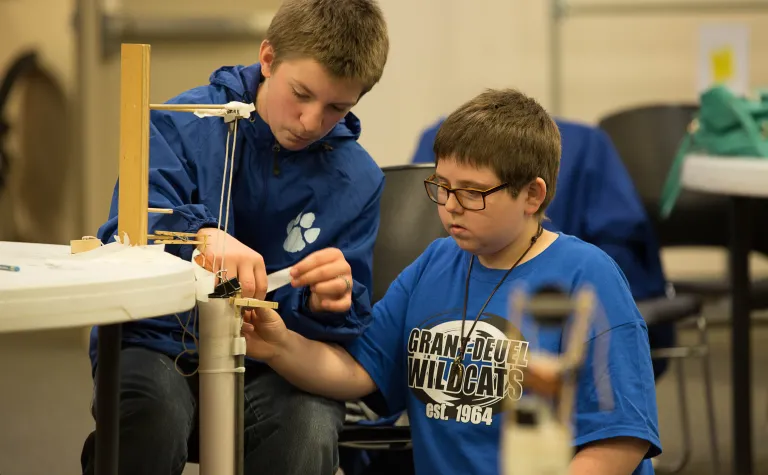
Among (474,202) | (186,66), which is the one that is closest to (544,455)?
(474,202)

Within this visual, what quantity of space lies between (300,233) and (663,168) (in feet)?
6.07

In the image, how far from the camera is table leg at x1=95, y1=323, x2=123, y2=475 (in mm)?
1173

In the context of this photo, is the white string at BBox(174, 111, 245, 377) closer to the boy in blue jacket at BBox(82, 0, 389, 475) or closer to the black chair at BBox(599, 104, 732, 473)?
the boy in blue jacket at BBox(82, 0, 389, 475)

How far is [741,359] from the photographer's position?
2562 millimetres

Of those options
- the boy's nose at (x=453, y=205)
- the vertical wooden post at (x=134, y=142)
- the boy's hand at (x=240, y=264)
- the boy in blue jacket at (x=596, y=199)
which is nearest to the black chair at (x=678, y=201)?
the boy in blue jacket at (x=596, y=199)

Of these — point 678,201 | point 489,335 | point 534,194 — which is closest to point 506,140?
point 534,194

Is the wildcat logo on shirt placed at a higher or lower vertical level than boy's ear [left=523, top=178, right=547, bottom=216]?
lower

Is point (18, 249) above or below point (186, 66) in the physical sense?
below

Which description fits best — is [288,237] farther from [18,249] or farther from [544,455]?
[544,455]

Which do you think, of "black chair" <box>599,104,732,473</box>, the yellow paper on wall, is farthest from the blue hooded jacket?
the yellow paper on wall

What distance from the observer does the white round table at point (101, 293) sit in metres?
0.96

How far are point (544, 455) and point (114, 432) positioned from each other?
656mm

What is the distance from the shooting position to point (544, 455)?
679 mm

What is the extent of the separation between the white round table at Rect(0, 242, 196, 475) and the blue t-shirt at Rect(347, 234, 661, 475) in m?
0.40
